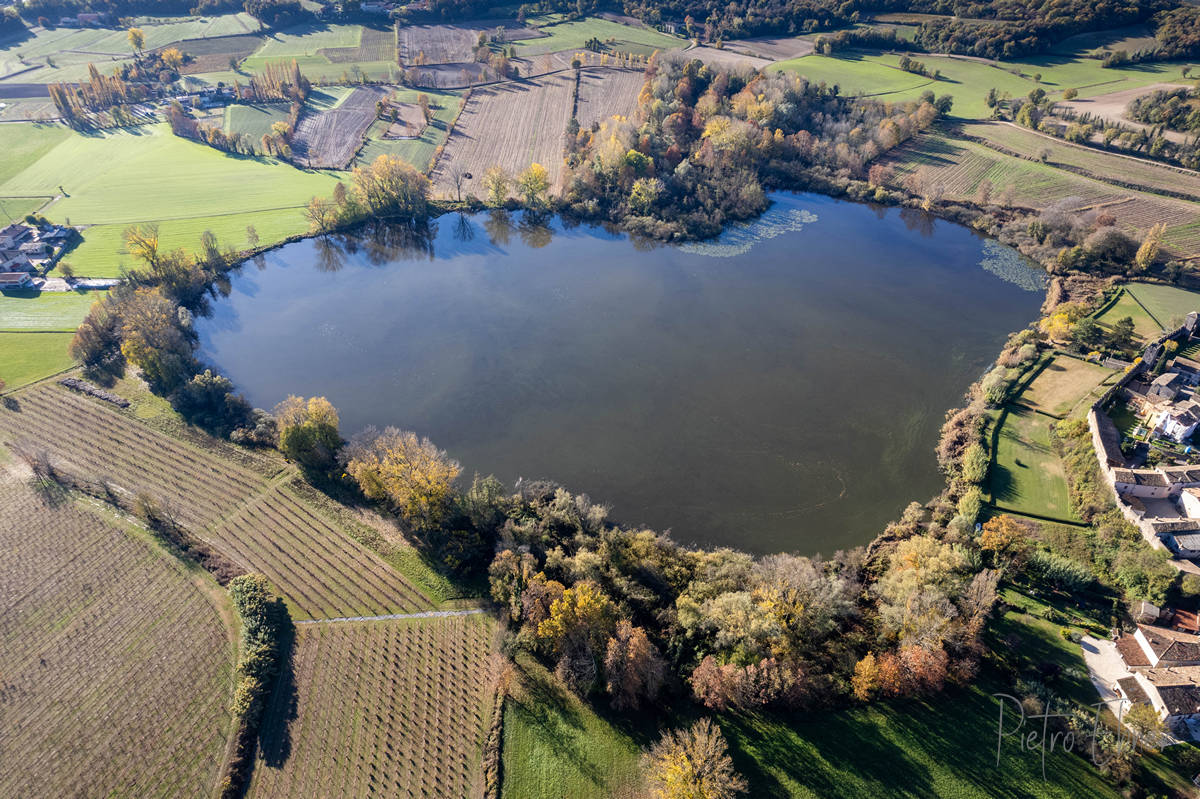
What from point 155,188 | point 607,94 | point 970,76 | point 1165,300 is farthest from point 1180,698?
point 155,188

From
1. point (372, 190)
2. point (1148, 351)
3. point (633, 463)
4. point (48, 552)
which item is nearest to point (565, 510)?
point (633, 463)

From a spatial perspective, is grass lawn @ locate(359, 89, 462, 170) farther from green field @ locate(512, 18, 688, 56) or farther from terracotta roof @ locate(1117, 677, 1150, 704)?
terracotta roof @ locate(1117, 677, 1150, 704)

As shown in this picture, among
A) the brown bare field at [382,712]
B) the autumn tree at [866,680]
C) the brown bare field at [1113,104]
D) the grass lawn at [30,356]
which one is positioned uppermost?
the brown bare field at [1113,104]

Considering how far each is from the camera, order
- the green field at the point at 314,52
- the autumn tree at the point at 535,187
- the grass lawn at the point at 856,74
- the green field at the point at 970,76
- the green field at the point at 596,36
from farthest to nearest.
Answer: the green field at the point at 596,36, the green field at the point at 314,52, the grass lawn at the point at 856,74, the green field at the point at 970,76, the autumn tree at the point at 535,187

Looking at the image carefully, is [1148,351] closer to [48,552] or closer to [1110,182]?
[1110,182]

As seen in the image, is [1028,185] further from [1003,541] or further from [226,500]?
[226,500]

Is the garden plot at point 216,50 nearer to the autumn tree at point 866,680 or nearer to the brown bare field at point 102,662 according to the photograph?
the brown bare field at point 102,662

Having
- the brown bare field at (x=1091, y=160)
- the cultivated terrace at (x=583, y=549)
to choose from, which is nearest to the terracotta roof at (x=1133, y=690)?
the cultivated terrace at (x=583, y=549)
